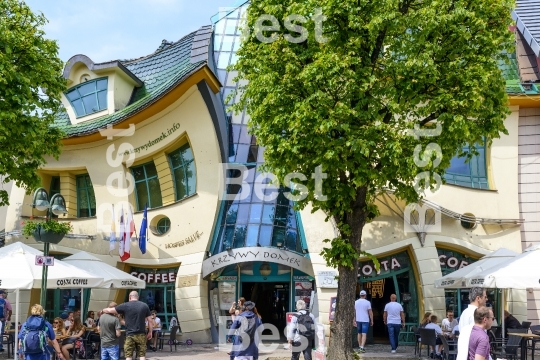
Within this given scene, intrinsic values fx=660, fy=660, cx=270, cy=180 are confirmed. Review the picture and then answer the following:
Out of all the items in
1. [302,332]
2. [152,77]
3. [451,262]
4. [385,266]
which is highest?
[152,77]

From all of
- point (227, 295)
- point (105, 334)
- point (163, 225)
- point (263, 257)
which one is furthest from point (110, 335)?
point (163, 225)

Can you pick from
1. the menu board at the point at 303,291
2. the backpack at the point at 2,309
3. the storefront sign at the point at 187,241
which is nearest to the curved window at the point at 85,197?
the storefront sign at the point at 187,241

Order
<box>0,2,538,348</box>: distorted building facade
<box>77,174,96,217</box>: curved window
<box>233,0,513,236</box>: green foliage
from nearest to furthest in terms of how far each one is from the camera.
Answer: <box>233,0,513,236</box>: green foliage
<box>0,2,538,348</box>: distorted building facade
<box>77,174,96,217</box>: curved window

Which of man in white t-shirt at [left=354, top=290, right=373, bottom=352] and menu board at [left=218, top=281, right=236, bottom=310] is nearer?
man in white t-shirt at [left=354, top=290, right=373, bottom=352]

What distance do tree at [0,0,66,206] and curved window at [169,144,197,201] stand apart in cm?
476

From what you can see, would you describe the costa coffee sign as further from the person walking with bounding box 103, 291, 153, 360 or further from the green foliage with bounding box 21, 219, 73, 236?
the person walking with bounding box 103, 291, 153, 360

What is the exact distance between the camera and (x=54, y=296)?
2084 cm

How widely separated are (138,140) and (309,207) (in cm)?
616

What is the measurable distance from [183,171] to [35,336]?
35.3 feet

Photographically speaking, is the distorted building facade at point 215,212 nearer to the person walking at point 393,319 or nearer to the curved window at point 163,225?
the curved window at point 163,225

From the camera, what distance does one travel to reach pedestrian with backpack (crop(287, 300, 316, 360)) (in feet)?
36.8

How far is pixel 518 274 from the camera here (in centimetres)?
1265

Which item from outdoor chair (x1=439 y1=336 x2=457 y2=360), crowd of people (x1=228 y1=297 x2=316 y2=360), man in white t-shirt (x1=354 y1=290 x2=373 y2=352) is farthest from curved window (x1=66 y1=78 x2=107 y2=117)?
outdoor chair (x1=439 y1=336 x2=457 y2=360)

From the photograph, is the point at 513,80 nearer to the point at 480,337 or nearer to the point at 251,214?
the point at 251,214
